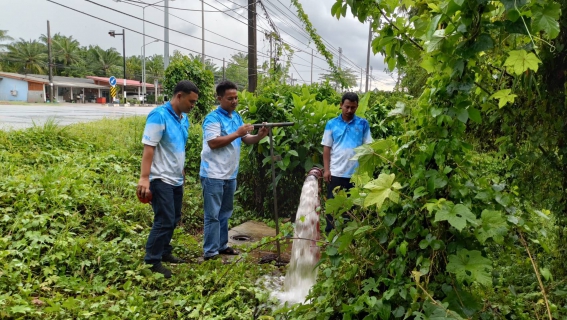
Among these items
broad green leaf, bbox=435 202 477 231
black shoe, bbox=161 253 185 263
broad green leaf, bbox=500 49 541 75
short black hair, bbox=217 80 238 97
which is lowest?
black shoe, bbox=161 253 185 263

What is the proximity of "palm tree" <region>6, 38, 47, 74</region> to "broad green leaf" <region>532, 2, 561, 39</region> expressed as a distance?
187 ft

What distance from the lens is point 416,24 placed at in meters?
2.08

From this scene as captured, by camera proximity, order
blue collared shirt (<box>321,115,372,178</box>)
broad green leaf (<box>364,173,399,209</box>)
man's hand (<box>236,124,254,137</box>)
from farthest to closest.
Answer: blue collared shirt (<box>321,115,372,178</box>) < man's hand (<box>236,124,254,137</box>) < broad green leaf (<box>364,173,399,209</box>)

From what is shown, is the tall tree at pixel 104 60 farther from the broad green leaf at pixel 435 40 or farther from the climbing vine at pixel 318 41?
the broad green leaf at pixel 435 40

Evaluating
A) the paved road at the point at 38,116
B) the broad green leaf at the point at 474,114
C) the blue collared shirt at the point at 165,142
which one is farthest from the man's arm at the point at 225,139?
the paved road at the point at 38,116

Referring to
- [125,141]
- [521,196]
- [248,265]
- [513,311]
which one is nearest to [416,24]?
[521,196]

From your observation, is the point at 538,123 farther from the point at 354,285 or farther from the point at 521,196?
the point at 354,285

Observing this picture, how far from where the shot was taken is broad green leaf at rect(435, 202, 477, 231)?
1731 millimetres

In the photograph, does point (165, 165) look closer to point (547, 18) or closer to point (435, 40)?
point (435, 40)

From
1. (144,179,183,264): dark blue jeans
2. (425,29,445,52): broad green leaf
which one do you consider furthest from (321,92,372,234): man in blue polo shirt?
(425,29,445,52): broad green leaf

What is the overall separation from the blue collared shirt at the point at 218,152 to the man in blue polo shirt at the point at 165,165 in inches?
10.9

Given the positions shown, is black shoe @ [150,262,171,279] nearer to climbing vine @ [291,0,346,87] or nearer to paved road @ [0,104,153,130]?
paved road @ [0,104,153,130]

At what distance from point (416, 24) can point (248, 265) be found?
2855 millimetres

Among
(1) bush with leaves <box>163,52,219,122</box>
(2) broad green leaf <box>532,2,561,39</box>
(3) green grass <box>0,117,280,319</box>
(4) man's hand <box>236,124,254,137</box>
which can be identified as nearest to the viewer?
(2) broad green leaf <box>532,2,561,39</box>
